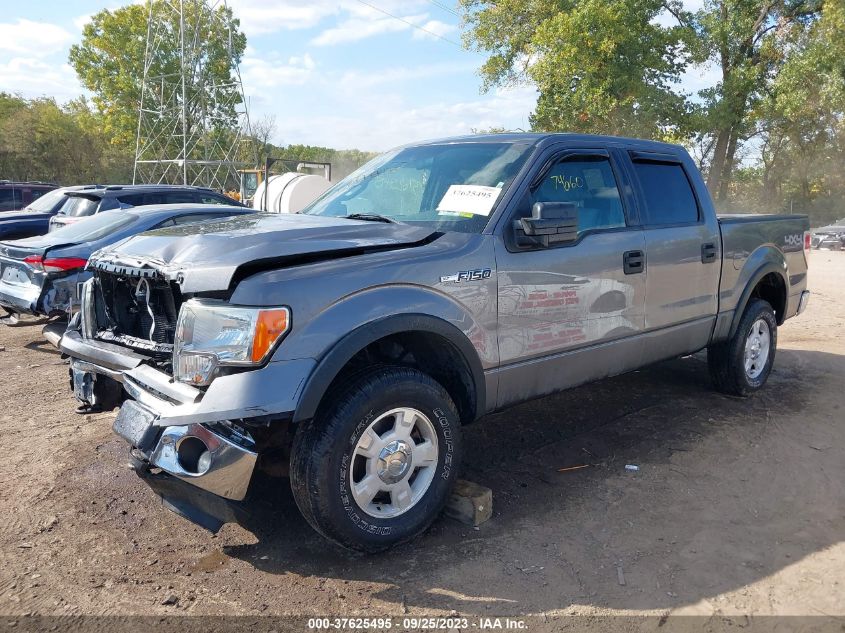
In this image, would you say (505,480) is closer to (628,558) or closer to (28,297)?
(628,558)

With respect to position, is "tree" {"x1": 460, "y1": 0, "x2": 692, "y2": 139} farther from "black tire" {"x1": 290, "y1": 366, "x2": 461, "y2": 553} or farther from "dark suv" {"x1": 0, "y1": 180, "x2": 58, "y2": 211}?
"black tire" {"x1": 290, "y1": 366, "x2": 461, "y2": 553}

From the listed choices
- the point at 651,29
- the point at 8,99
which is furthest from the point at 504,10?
the point at 8,99

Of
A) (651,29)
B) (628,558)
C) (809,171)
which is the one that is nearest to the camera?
(628,558)

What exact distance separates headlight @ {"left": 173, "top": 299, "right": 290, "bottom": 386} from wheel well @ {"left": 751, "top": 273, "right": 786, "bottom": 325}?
15.4ft

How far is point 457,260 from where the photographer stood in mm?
3539

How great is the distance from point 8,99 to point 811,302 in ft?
152

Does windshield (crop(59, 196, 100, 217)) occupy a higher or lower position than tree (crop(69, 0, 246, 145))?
lower

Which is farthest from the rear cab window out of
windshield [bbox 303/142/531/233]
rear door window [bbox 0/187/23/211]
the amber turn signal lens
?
rear door window [bbox 0/187/23/211]

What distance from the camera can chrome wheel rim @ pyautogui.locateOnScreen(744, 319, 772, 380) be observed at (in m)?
5.89

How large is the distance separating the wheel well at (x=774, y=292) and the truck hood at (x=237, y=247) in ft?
12.4

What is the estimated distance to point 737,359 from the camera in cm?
575

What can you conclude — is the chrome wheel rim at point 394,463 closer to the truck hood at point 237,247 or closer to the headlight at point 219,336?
the headlight at point 219,336

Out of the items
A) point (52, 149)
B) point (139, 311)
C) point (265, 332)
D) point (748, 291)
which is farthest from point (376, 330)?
point (52, 149)

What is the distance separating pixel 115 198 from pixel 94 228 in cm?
238
